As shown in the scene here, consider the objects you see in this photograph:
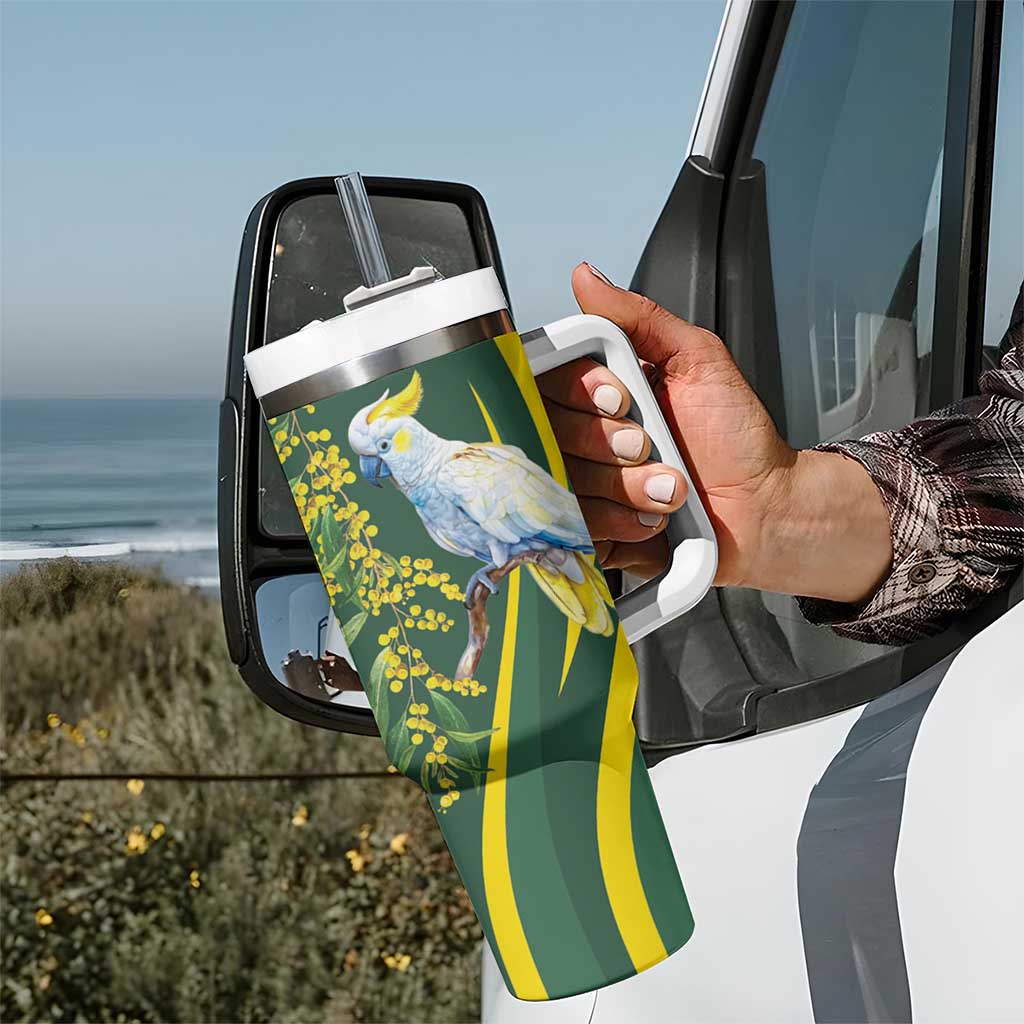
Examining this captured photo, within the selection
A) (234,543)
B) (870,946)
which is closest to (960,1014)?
(870,946)

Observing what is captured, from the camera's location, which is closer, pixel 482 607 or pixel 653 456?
pixel 482 607

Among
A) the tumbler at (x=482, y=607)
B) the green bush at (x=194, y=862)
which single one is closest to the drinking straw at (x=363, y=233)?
the tumbler at (x=482, y=607)

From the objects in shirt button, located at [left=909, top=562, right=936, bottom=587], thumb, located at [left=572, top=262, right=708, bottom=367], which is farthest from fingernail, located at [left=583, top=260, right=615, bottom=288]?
shirt button, located at [left=909, top=562, right=936, bottom=587]

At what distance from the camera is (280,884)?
12.2ft

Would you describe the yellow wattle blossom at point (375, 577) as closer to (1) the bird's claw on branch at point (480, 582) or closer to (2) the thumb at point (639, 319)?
(1) the bird's claw on branch at point (480, 582)

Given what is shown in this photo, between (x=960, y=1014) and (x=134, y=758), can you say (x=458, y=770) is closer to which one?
(x=960, y=1014)

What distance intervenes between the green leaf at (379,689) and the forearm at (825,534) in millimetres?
361

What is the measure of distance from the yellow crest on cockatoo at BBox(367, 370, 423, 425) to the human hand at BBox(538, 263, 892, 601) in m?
0.13

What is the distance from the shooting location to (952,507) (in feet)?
2.83

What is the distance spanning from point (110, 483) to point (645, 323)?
139 centimetres

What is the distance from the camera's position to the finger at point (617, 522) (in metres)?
0.71

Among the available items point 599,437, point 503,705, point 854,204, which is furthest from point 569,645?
point 854,204

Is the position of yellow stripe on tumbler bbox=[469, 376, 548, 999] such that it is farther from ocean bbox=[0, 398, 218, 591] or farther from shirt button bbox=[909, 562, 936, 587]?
ocean bbox=[0, 398, 218, 591]

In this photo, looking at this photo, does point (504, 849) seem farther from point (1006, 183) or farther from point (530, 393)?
point (1006, 183)
